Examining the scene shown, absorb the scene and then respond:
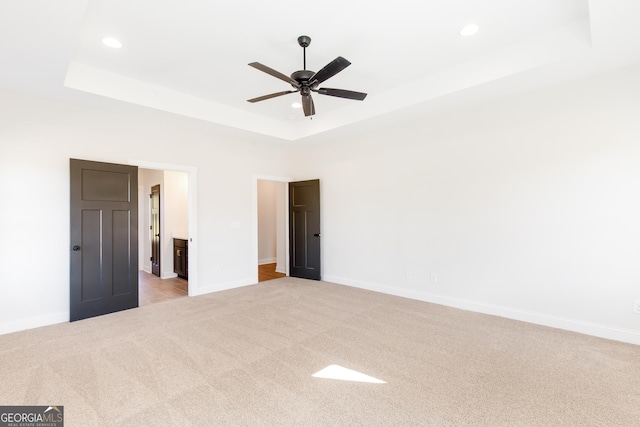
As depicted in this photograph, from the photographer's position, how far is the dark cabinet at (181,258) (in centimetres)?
592

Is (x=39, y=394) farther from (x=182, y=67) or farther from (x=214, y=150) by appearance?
(x=214, y=150)

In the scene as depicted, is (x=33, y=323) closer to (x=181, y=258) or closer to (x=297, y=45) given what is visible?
(x=181, y=258)

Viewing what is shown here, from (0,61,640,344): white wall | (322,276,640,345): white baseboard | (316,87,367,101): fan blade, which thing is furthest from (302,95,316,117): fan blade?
(322,276,640,345): white baseboard

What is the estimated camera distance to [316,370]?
2527 millimetres

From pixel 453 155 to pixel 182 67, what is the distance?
374cm

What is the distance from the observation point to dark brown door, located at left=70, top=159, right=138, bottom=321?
3.76 metres

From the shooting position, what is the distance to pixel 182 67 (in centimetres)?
349

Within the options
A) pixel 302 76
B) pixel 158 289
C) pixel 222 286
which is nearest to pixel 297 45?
pixel 302 76

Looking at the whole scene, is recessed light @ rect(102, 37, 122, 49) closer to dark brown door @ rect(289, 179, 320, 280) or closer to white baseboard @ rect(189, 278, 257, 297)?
white baseboard @ rect(189, 278, 257, 297)

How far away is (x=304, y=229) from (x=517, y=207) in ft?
12.3

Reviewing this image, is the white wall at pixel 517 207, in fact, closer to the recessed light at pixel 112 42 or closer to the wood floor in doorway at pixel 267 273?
the wood floor in doorway at pixel 267 273

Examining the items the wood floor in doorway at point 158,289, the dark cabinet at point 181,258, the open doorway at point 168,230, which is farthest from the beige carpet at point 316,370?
the open doorway at point 168,230

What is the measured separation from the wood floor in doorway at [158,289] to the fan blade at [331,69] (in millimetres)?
4045

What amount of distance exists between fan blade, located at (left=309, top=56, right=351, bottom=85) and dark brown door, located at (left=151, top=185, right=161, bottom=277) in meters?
5.14
